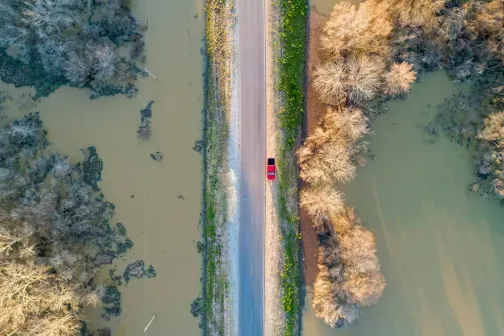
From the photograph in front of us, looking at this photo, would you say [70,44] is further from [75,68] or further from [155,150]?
[155,150]

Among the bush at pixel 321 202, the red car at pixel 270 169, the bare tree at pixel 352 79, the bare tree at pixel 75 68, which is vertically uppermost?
the bare tree at pixel 75 68

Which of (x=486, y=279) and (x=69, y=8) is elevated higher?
(x=69, y=8)

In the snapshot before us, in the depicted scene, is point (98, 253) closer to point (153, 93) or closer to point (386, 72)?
point (153, 93)

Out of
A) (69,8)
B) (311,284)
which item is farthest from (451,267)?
(69,8)

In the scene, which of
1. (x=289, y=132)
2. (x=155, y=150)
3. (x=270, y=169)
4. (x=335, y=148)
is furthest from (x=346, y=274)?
(x=155, y=150)

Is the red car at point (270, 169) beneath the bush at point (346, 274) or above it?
above

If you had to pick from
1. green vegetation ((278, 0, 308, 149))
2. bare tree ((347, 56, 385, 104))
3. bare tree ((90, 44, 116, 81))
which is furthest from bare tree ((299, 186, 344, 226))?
bare tree ((90, 44, 116, 81))

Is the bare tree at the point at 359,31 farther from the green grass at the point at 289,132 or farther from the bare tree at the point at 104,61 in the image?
the bare tree at the point at 104,61

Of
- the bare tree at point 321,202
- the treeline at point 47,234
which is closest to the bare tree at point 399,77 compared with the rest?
the bare tree at point 321,202
